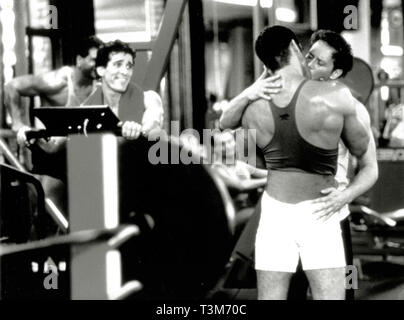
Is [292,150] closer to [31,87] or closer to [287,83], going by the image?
[287,83]

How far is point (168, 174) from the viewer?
13.5 feet

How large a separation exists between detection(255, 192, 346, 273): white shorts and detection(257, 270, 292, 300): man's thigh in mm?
29

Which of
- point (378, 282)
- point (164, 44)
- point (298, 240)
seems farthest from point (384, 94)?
point (298, 240)

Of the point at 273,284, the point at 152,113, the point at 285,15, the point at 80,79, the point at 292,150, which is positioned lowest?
the point at 273,284

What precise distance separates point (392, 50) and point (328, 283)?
8889 mm

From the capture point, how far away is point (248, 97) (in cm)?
306

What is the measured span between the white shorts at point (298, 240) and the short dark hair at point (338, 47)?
901mm

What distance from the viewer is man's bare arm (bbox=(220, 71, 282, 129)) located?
→ 3.01 meters

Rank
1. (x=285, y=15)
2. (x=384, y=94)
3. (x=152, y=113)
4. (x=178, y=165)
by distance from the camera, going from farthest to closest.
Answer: (x=384, y=94) < (x=285, y=15) < (x=178, y=165) < (x=152, y=113)

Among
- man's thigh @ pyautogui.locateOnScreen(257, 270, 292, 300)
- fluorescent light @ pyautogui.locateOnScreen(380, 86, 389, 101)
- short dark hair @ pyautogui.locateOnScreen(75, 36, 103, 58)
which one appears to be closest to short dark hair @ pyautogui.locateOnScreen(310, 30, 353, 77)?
man's thigh @ pyautogui.locateOnScreen(257, 270, 292, 300)

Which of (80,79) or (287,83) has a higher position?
(80,79)
